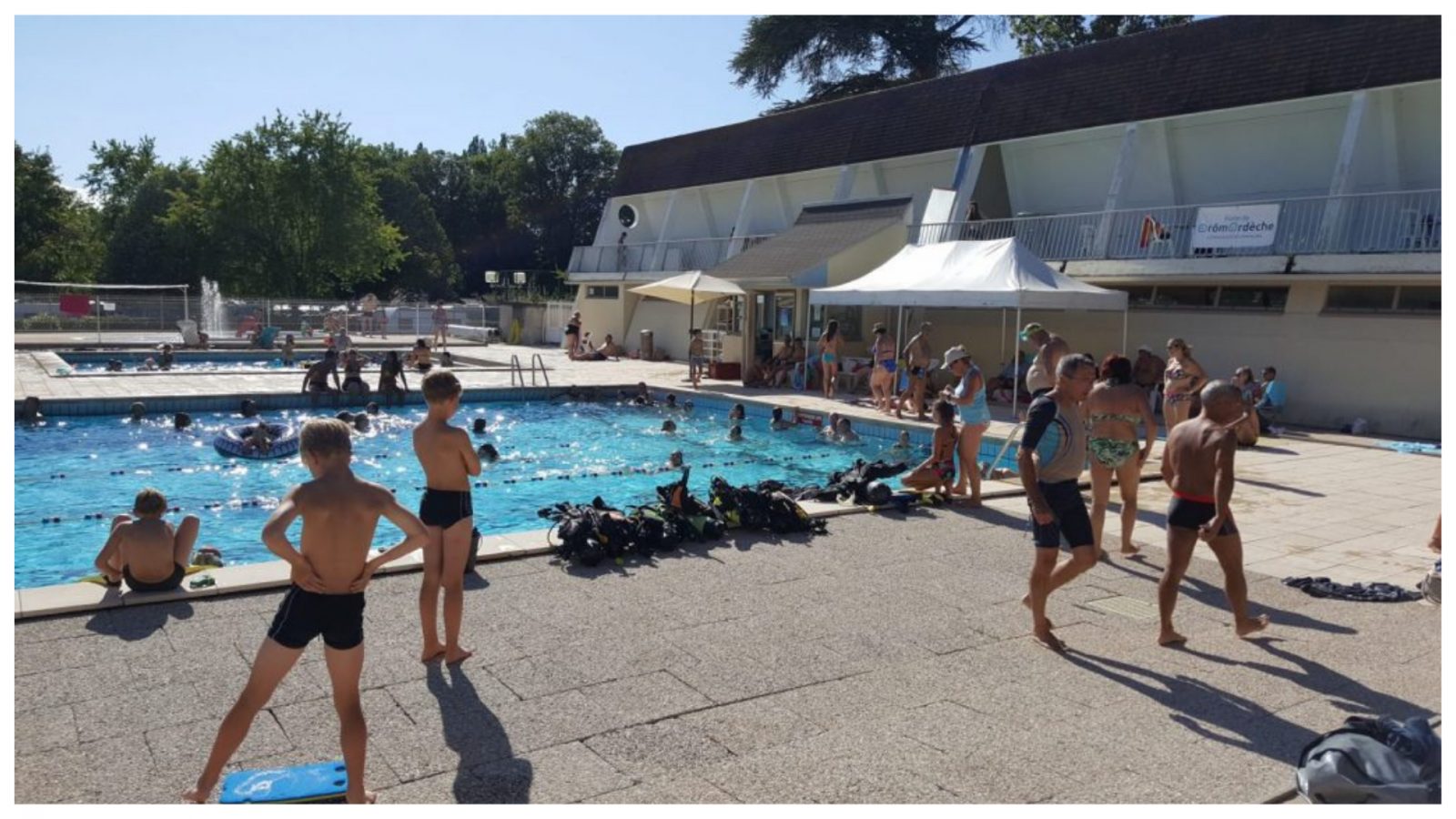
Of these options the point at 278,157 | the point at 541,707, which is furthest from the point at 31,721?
the point at 278,157

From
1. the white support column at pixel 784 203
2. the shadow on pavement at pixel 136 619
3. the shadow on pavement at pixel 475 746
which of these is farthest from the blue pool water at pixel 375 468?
the white support column at pixel 784 203

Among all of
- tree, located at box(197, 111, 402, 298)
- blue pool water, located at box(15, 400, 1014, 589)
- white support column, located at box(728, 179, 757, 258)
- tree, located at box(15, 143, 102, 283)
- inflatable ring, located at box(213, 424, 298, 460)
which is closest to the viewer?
blue pool water, located at box(15, 400, 1014, 589)

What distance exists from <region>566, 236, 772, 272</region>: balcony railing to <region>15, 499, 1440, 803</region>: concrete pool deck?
2196 cm

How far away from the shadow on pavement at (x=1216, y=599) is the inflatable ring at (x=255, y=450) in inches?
411

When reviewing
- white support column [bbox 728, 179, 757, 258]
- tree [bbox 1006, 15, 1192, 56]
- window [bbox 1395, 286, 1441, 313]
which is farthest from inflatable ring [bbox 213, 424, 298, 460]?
tree [bbox 1006, 15, 1192, 56]

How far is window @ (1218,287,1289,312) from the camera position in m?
17.4

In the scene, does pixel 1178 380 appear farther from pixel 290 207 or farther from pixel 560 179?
pixel 560 179

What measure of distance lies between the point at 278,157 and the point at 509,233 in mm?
22748

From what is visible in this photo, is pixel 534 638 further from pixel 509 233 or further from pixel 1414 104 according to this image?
pixel 509 233

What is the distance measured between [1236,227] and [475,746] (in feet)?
54.4

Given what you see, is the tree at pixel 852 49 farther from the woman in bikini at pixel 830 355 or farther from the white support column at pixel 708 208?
the woman in bikini at pixel 830 355

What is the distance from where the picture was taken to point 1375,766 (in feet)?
11.8

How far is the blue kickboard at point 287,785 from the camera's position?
11.6ft

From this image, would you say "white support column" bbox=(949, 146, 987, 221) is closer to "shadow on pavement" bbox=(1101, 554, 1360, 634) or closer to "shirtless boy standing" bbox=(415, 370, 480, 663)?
"shadow on pavement" bbox=(1101, 554, 1360, 634)
